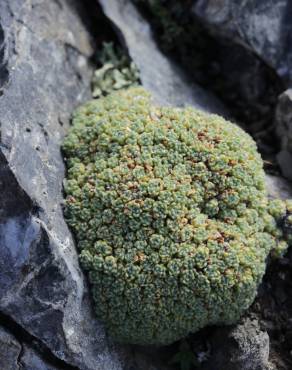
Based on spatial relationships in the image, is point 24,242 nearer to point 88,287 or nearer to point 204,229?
point 88,287

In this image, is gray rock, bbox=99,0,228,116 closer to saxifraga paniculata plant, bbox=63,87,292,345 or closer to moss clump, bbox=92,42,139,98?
moss clump, bbox=92,42,139,98

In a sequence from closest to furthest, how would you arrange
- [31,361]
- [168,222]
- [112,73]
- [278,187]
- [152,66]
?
1. [31,361]
2. [168,222]
3. [278,187]
4. [112,73]
5. [152,66]

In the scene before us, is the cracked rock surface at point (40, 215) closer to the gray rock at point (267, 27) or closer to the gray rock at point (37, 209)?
the gray rock at point (37, 209)

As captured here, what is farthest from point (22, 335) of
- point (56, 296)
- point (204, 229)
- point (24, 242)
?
point (204, 229)

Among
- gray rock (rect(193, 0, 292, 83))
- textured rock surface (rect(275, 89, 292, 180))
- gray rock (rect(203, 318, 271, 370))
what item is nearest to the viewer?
gray rock (rect(203, 318, 271, 370))

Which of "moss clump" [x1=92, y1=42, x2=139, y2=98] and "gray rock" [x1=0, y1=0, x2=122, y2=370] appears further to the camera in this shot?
"moss clump" [x1=92, y1=42, x2=139, y2=98]

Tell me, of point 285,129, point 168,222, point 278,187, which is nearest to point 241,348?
point 168,222

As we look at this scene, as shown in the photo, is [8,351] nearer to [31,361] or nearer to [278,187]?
[31,361]

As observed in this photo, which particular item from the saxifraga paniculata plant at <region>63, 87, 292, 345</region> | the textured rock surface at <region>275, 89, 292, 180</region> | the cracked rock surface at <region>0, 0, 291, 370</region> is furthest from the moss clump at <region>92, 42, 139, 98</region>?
the textured rock surface at <region>275, 89, 292, 180</region>
